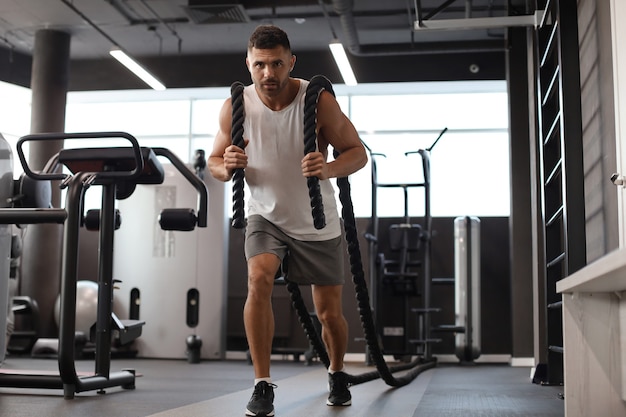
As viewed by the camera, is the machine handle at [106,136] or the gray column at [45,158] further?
the gray column at [45,158]

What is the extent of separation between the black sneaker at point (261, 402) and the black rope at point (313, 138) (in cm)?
59

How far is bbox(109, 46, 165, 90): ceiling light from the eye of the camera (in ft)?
26.9

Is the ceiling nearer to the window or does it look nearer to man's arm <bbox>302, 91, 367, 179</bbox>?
the window

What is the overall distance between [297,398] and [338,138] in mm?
1214

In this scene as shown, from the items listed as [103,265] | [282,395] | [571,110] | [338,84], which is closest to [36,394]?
Answer: [103,265]

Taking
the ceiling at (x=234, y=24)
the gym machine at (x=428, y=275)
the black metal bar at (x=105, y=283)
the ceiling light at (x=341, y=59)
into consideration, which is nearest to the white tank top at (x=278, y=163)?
the black metal bar at (x=105, y=283)

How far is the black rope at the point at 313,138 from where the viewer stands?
2.85m

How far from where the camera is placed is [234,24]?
9000mm

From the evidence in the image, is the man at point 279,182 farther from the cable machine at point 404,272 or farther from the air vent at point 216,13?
the air vent at point 216,13

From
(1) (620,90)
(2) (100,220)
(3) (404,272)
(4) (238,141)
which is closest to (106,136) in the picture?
(2) (100,220)

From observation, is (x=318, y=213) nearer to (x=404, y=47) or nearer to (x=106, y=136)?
(x=106, y=136)

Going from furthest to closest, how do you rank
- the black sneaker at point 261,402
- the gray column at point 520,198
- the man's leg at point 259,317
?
1. the gray column at point 520,198
2. the man's leg at point 259,317
3. the black sneaker at point 261,402

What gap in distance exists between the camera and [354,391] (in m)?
3.97

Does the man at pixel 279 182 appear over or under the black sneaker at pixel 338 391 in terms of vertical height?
over
